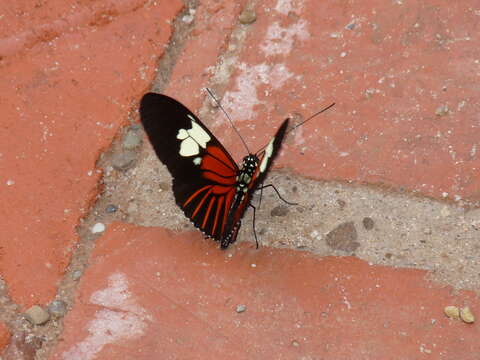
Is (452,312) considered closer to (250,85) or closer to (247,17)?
(250,85)

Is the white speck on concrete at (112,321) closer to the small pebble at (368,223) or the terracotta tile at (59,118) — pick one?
the terracotta tile at (59,118)

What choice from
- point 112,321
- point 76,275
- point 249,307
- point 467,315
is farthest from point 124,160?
point 467,315

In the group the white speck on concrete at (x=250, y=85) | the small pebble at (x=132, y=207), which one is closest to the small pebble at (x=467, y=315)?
the white speck on concrete at (x=250, y=85)

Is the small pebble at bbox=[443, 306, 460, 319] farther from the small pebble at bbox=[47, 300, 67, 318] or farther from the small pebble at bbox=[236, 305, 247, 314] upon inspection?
the small pebble at bbox=[47, 300, 67, 318]

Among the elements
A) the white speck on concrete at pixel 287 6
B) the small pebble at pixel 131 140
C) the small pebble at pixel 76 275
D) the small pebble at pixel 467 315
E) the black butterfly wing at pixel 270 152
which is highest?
the white speck on concrete at pixel 287 6

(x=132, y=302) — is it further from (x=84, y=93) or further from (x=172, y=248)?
(x=84, y=93)

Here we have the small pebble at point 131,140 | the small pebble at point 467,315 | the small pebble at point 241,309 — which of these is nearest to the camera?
the small pebble at point 467,315

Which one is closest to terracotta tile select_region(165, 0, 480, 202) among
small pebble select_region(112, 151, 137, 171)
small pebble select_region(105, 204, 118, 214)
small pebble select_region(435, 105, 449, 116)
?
small pebble select_region(435, 105, 449, 116)

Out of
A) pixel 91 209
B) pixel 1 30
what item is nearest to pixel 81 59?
pixel 1 30
